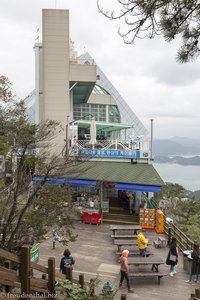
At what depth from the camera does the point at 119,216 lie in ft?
57.9

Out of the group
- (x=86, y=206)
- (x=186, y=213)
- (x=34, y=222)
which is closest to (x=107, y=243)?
(x=86, y=206)

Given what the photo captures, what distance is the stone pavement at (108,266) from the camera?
8.86 m

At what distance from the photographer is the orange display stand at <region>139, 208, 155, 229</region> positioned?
1559 cm

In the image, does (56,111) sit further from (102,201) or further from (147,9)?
(147,9)

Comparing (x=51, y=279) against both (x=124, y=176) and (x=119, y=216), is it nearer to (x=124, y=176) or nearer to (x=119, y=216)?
(x=124, y=176)

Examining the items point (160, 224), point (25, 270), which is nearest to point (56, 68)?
point (160, 224)

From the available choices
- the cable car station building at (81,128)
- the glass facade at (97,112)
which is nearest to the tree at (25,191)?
the cable car station building at (81,128)

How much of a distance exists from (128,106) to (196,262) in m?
49.4

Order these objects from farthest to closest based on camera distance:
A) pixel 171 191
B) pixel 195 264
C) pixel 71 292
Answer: pixel 171 191
pixel 195 264
pixel 71 292

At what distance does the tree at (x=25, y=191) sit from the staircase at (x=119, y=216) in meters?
8.25

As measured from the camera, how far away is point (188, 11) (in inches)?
189

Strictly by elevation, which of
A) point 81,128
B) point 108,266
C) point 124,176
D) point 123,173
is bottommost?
point 108,266

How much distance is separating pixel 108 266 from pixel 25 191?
4.15 meters

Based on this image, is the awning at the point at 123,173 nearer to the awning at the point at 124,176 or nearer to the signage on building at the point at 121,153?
the awning at the point at 124,176
